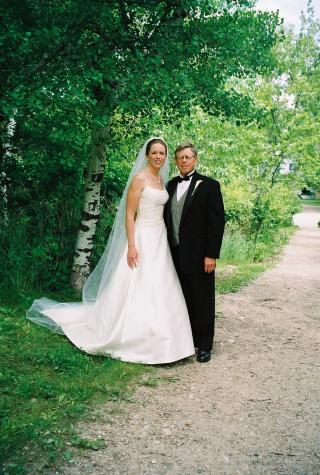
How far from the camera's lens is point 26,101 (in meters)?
4.51

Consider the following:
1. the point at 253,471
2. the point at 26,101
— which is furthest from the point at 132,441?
the point at 26,101

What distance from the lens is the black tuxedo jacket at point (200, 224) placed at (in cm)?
512

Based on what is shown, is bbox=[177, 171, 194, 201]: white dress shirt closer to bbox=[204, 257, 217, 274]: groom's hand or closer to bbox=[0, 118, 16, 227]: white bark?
bbox=[204, 257, 217, 274]: groom's hand

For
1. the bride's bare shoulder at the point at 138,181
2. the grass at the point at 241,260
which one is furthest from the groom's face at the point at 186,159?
the grass at the point at 241,260

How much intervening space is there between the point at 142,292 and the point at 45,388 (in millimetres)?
1522

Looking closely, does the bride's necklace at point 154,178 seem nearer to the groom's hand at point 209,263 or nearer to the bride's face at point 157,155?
the bride's face at point 157,155

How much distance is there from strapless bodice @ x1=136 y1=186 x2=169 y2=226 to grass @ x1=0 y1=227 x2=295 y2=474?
1.68 metres

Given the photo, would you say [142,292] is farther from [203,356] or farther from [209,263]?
[203,356]

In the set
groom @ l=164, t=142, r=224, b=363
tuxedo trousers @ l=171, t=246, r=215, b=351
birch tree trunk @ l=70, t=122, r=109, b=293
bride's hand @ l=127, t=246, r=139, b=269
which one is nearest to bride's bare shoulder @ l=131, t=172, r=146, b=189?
groom @ l=164, t=142, r=224, b=363

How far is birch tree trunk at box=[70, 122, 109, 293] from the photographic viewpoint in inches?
265

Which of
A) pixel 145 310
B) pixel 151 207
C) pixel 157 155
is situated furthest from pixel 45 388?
pixel 157 155

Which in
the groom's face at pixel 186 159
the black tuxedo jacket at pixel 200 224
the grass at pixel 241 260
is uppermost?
the groom's face at pixel 186 159

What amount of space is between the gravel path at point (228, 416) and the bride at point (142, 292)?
0.40 m

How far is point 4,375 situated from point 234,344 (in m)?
3.01
